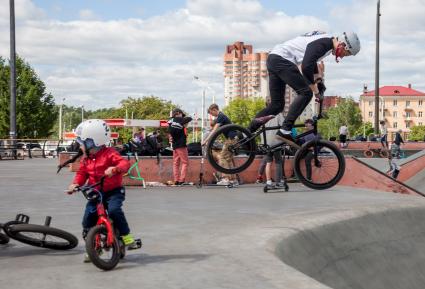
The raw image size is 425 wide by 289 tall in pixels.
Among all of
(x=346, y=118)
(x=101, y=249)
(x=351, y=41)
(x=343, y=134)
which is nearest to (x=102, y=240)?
(x=101, y=249)

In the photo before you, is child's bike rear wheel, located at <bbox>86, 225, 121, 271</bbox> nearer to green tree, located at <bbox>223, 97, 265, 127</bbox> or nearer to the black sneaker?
the black sneaker

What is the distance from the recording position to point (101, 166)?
22.3 feet

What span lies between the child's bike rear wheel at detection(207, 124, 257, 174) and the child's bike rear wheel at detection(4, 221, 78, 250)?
2.23 m

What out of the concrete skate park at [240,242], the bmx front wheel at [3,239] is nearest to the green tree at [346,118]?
the concrete skate park at [240,242]

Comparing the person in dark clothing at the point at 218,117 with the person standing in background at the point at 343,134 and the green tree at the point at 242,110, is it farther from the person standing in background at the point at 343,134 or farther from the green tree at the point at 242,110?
the green tree at the point at 242,110

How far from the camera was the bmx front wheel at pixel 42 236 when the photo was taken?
7199 millimetres

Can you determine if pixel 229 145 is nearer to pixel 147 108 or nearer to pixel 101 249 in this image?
pixel 101 249

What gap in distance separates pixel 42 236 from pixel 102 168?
1.35 meters

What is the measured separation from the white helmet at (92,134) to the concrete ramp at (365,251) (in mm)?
2287

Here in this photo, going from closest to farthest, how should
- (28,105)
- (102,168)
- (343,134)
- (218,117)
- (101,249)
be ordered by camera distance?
(101,249)
(102,168)
(218,117)
(343,134)
(28,105)

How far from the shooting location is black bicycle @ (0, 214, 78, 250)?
7203mm

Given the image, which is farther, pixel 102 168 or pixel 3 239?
pixel 3 239

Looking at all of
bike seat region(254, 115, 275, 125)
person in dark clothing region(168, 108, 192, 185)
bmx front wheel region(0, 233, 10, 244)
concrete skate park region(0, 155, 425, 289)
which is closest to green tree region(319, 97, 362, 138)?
person in dark clothing region(168, 108, 192, 185)

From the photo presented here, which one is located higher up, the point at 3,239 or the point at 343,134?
the point at 343,134
